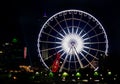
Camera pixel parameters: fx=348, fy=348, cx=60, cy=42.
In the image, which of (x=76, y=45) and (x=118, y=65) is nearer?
(x=76, y=45)

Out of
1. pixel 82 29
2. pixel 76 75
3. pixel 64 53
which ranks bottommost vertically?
pixel 76 75

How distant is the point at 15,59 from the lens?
43438mm

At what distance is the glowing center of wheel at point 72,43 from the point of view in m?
26.0

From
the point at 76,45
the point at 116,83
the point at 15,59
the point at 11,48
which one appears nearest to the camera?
the point at 116,83

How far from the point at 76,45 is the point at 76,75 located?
95.7 inches

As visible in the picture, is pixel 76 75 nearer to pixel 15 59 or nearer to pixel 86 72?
pixel 86 72

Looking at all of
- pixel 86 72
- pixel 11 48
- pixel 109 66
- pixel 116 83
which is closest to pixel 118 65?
pixel 109 66

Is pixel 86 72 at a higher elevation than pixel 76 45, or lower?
lower

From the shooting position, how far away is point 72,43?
85.1ft

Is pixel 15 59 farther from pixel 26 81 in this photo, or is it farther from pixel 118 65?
pixel 26 81

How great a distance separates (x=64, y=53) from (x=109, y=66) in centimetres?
569

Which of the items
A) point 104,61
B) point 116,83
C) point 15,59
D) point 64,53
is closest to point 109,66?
point 104,61

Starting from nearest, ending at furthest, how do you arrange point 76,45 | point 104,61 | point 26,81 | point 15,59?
point 26,81
point 76,45
point 104,61
point 15,59

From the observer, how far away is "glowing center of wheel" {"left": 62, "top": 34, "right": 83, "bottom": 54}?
2603 centimetres
